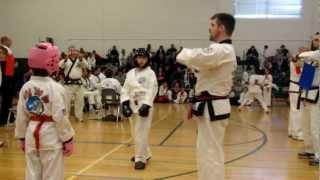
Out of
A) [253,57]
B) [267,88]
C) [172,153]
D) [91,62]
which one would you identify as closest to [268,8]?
[253,57]

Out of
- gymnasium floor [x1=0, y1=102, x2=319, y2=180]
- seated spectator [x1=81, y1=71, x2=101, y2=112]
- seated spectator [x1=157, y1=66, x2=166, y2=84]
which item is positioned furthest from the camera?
seated spectator [x1=157, y1=66, x2=166, y2=84]

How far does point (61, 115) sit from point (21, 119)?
381 millimetres

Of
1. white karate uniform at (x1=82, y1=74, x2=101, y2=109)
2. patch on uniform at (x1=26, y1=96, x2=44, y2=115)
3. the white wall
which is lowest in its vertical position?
white karate uniform at (x1=82, y1=74, x2=101, y2=109)

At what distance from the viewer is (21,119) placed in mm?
4074

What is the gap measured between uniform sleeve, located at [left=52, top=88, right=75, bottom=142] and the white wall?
56.3 feet

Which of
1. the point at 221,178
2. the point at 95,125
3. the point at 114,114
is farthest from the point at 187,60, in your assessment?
the point at 114,114

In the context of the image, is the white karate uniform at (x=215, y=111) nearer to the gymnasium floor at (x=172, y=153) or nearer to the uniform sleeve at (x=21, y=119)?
the uniform sleeve at (x=21, y=119)

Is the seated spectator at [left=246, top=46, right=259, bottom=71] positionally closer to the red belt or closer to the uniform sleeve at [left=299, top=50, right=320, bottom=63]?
the uniform sleeve at [left=299, top=50, right=320, bottom=63]

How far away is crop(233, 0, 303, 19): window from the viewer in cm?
2019

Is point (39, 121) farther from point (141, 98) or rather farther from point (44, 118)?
point (141, 98)

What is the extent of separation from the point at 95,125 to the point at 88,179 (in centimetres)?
505

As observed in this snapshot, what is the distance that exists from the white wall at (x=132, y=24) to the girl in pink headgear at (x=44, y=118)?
17.2m

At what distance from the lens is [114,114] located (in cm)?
1279

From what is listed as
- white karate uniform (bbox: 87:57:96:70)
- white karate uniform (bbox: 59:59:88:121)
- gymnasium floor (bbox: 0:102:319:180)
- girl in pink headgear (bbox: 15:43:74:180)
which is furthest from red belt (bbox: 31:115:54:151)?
white karate uniform (bbox: 87:57:96:70)
